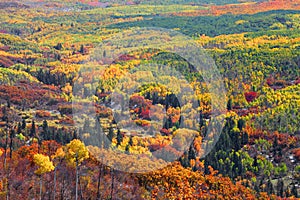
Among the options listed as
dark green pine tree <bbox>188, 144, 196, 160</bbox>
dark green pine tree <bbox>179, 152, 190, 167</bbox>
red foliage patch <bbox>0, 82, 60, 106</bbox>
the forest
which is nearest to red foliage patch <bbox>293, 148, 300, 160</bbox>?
the forest

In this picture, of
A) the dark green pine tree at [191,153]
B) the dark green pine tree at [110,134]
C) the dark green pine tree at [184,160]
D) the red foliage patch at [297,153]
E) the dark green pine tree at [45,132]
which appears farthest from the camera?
the dark green pine tree at [45,132]

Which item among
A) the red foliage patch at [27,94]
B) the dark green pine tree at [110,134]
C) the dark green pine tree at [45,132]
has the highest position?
the red foliage patch at [27,94]

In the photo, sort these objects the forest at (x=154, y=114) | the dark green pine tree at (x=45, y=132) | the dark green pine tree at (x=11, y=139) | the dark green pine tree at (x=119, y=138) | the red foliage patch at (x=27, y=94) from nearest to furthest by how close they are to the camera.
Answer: the forest at (x=154, y=114)
the dark green pine tree at (x=11, y=139)
the dark green pine tree at (x=119, y=138)
the dark green pine tree at (x=45, y=132)
the red foliage patch at (x=27, y=94)

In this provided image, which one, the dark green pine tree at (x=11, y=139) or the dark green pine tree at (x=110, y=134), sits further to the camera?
the dark green pine tree at (x=110, y=134)

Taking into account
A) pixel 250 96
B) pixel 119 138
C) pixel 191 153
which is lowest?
pixel 191 153

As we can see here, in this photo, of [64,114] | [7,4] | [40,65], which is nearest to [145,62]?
[40,65]

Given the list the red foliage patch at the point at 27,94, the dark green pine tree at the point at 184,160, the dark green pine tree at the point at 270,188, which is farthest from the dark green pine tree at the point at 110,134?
the red foliage patch at the point at 27,94

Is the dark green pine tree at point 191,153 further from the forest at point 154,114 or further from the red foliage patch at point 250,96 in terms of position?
the red foliage patch at point 250,96

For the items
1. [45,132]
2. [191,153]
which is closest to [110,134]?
[45,132]

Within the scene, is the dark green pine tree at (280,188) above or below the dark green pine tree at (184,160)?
below

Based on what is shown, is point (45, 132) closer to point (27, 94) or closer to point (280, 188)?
point (27, 94)
